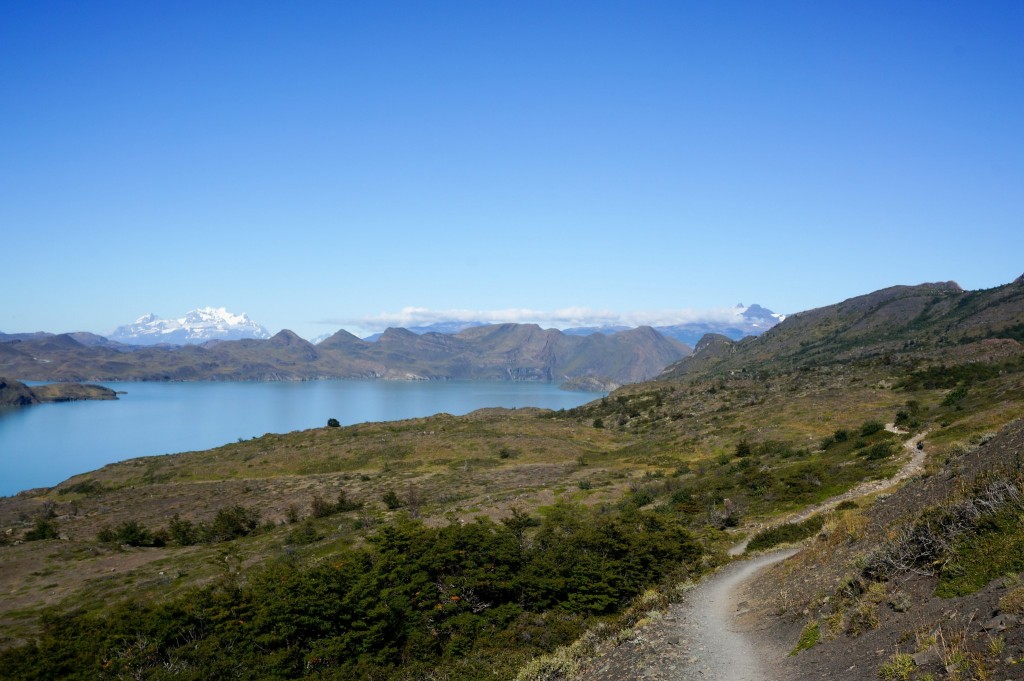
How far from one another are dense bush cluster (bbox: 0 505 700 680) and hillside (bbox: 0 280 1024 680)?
89 mm

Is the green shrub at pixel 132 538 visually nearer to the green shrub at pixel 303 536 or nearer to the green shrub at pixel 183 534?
the green shrub at pixel 183 534

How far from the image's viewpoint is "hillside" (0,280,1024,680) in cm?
1234

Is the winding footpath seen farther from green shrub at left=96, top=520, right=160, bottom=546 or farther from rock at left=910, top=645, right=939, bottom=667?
green shrub at left=96, top=520, right=160, bottom=546

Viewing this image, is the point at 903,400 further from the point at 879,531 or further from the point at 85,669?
the point at 85,669

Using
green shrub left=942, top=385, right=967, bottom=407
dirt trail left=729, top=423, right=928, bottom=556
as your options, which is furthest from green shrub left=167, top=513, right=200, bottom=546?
green shrub left=942, top=385, right=967, bottom=407

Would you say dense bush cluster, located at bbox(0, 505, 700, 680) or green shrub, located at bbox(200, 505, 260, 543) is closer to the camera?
dense bush cluster, located at bbox(0, 505, 700, 680)

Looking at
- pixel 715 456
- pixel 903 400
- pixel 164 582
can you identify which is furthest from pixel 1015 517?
pixel 903 400

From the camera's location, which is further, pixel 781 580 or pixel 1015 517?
pixel 781 580

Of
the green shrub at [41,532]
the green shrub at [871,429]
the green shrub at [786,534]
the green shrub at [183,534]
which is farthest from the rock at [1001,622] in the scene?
the green shrub at [41,532]

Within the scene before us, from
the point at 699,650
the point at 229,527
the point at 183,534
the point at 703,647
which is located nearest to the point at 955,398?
the point at 703,647

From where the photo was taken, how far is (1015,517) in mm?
11758

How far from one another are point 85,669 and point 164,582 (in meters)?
10.4

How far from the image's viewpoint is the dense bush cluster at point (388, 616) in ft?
60.9

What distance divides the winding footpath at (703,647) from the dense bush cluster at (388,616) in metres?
3.49
